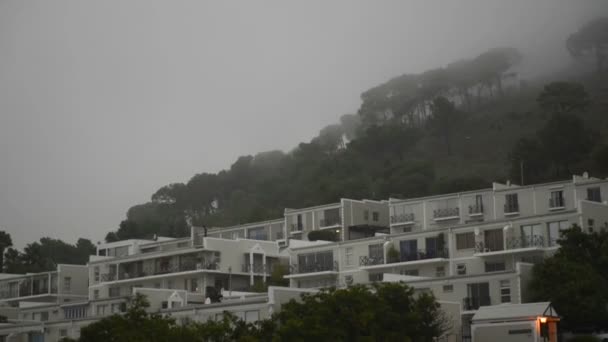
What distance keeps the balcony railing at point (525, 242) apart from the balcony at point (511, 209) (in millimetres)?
14428

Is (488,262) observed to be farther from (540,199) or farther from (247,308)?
(247,308)

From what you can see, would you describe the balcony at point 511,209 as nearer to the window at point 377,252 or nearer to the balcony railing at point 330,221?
the window at point 377,252

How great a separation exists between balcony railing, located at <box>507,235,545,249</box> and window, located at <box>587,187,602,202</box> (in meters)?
11.4

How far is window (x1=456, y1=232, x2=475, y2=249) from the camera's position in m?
93.6

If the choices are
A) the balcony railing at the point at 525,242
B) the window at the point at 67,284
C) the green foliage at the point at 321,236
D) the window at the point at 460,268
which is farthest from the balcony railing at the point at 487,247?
the window at the point at 67,284

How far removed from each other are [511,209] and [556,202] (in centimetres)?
510

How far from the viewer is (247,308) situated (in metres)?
77.0

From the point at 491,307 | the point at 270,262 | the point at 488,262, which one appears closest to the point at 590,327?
the point at 491,307

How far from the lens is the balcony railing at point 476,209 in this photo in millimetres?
107938

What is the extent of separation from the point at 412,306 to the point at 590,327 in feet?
41.7

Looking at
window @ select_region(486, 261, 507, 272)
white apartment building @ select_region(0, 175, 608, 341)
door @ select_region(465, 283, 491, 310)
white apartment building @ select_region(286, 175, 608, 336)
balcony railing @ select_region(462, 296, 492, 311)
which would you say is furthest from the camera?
window @ select_region(486, 261, 507, 272)

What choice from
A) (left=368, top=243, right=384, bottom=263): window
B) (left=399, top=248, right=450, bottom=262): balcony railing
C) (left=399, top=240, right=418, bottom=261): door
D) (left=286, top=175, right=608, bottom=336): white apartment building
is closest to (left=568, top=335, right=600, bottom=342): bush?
(left=286, top=175, right=608, bottom=336): white apartment building

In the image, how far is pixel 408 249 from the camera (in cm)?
9750

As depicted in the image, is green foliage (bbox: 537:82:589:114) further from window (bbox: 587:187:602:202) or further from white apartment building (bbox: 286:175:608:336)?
window (bbox: 587:187:602:202)
